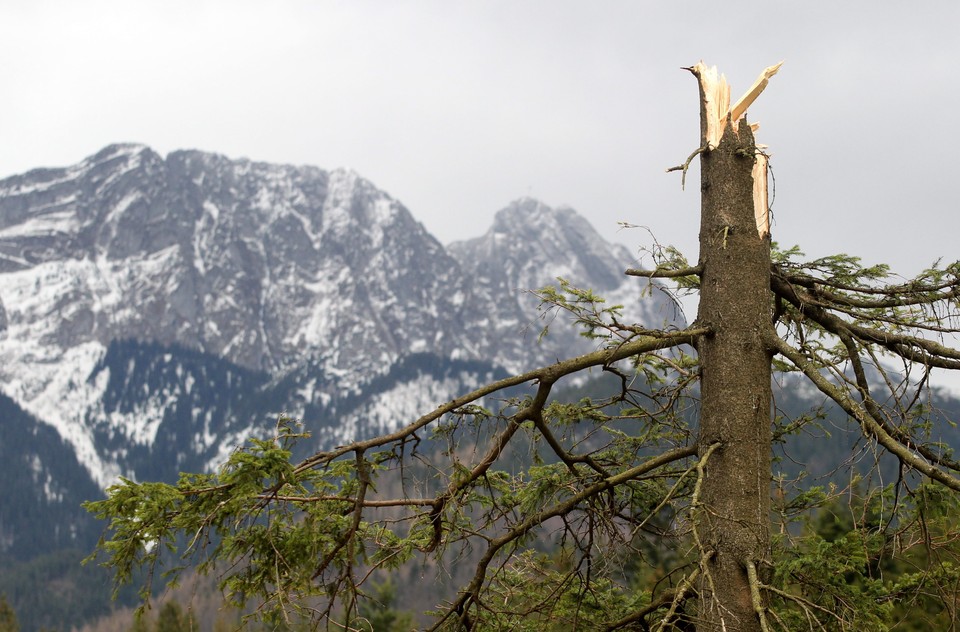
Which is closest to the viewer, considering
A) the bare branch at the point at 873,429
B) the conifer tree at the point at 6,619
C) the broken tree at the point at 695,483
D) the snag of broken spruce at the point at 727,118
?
the bare branch at the point at 873,429

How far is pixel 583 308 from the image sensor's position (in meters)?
5.25

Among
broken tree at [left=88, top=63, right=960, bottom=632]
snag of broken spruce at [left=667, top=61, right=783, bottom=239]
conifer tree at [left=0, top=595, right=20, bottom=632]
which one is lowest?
conifer tree at [left=0, top=595, right=20, bottom=632]

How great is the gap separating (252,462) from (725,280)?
2.78 meters

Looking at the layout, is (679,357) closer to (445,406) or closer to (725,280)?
(725,280)

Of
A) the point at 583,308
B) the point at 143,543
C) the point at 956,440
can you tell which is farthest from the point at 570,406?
the point at 956,440

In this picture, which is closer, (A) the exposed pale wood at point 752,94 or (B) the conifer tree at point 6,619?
(A) the exposed pale wood at point 752,94

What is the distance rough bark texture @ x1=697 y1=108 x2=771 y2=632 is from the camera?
4664mm

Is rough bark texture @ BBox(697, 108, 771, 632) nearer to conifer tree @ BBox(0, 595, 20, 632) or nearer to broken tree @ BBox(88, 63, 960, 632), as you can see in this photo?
broken tree @ BBox(88, 63, 960, 632)

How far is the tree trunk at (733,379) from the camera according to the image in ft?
15.3

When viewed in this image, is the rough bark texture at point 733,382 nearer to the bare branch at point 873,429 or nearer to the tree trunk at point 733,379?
the tree trunk at point 733,379

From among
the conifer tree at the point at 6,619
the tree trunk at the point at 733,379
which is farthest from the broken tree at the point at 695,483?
the conifer tree at the point at 6,619

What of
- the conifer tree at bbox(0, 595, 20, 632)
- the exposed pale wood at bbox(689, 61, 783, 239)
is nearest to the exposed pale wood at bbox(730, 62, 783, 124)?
the exposed pale wood at bbox(689, 61, 783, 239)

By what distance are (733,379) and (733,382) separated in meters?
0.02

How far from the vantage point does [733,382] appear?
491cm
